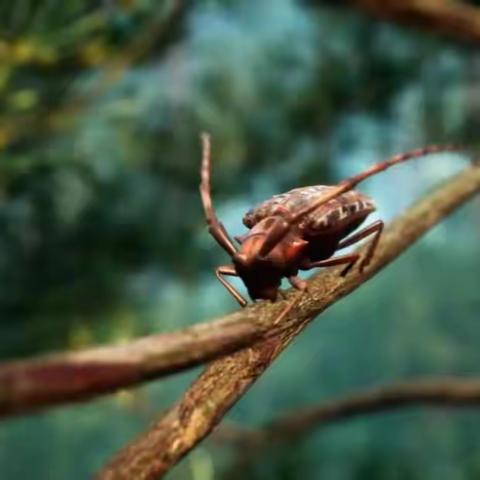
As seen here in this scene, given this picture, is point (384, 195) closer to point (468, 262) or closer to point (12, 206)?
point (468, 262)

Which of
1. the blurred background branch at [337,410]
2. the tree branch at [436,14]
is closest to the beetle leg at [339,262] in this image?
the tree branch at [436,14]

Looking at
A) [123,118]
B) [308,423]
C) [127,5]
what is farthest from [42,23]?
[308,423]

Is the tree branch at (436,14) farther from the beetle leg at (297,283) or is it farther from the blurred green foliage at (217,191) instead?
the beetle leg at (297,283)

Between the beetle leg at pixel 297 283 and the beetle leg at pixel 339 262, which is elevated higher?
the beetle leg at pixel 297 283

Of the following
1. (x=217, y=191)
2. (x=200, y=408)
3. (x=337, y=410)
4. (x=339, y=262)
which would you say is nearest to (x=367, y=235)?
(x=339, y=262)

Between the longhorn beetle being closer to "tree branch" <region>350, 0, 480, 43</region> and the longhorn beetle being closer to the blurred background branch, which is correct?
"tree branch" <region>350, 0, 480, 43</region>

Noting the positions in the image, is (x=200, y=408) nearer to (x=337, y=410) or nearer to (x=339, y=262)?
(x=339, y=262)

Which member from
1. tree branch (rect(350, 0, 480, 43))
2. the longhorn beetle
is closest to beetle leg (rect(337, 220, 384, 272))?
the longhorn beetle
